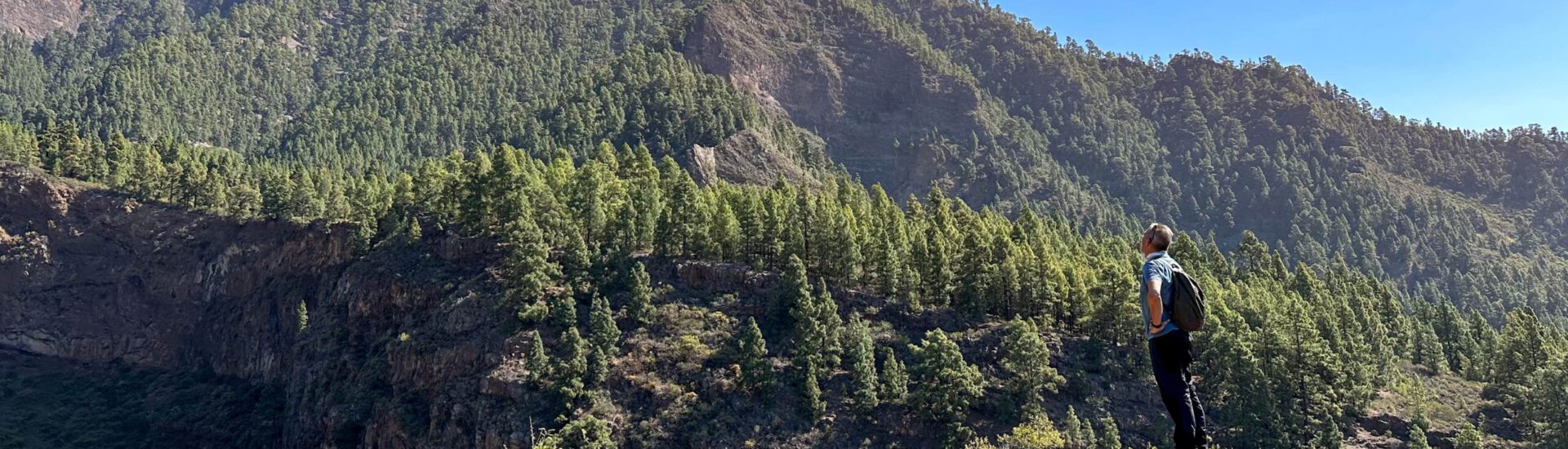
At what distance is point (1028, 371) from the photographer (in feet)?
242

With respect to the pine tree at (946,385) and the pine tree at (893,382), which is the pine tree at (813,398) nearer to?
the pine tree at (893,382)

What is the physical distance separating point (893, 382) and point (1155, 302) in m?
63.4

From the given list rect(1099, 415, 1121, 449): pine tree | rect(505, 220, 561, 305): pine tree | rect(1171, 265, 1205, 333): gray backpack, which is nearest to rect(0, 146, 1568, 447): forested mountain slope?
rect(505, 220, 561, 305): pine tree

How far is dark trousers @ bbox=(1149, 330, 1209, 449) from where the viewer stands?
36.1 ft

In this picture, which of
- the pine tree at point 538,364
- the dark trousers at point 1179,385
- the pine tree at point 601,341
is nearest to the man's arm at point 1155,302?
the dark trousers at point 1179,385

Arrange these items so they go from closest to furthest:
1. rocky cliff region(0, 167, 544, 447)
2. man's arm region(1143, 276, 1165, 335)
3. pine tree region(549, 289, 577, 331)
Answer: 1. man's arm region(1143, 276, 1165, 335)
2. pine tree region(549, 289, 577, 331)
3. rocky cliff region(0, 167, 544, 447)

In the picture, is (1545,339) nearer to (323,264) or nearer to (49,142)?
(323,264)

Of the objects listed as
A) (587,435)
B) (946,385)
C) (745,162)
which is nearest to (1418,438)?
(946,385)

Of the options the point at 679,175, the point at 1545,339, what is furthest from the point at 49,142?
the point at 1545,339

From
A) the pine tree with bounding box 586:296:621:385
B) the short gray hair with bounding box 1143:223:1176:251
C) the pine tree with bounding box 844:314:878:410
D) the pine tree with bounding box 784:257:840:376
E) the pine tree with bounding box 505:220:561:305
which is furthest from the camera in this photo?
the pine tree with bounding box 505:220:561:305

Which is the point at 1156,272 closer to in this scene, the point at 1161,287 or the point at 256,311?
the point at 1161,287

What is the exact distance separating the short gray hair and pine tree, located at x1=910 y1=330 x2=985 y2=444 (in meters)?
60.7

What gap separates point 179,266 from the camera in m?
108

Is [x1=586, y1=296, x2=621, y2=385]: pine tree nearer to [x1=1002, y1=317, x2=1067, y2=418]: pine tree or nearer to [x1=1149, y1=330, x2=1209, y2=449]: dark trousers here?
[x1=1002, y1=317, x2=1067, y2=418]: pine tree
